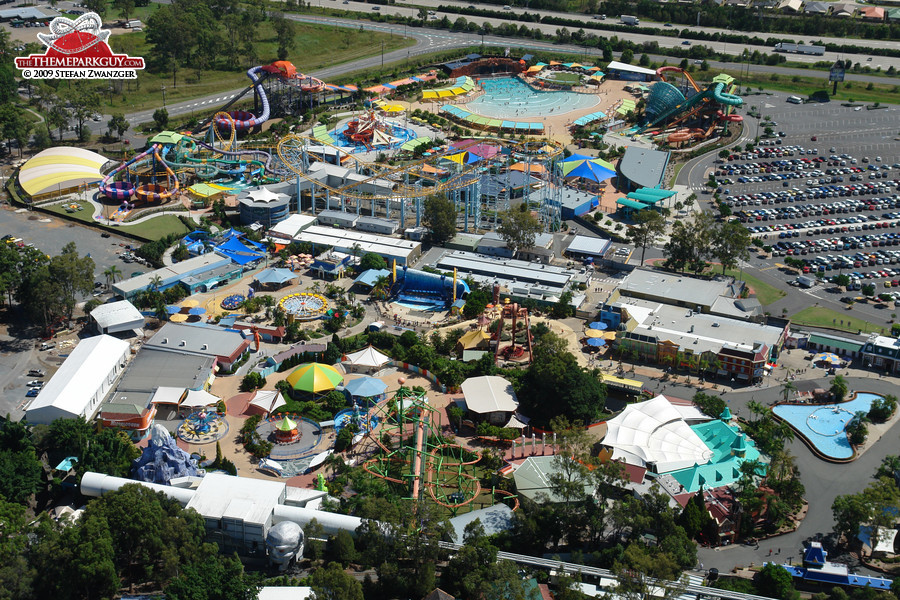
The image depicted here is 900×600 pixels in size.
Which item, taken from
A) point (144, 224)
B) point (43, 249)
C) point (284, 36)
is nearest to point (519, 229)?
point (144, 224)

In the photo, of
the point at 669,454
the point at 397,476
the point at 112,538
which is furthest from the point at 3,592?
the point at 669,454

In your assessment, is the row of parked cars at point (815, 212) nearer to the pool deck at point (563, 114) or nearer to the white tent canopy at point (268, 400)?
the pool deck at point (563, 114)

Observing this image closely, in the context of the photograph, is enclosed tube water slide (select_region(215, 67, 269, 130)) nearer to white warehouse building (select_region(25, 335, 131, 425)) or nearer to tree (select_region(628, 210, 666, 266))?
white warehouse building (select_region(25, 335, 131, 425))

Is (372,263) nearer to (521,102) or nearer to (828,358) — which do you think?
(828,358)

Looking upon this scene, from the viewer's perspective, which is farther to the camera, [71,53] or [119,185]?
[71,53]

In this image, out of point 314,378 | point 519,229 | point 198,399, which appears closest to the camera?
point 198,399

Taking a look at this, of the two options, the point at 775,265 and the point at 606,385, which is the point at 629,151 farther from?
the point at 606,385

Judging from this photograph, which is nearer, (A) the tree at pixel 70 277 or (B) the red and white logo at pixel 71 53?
(A) the tree at pixel 70 277

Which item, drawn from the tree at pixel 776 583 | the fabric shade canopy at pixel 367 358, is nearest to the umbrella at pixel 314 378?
the fabric shade canopy at pixel 367 358
